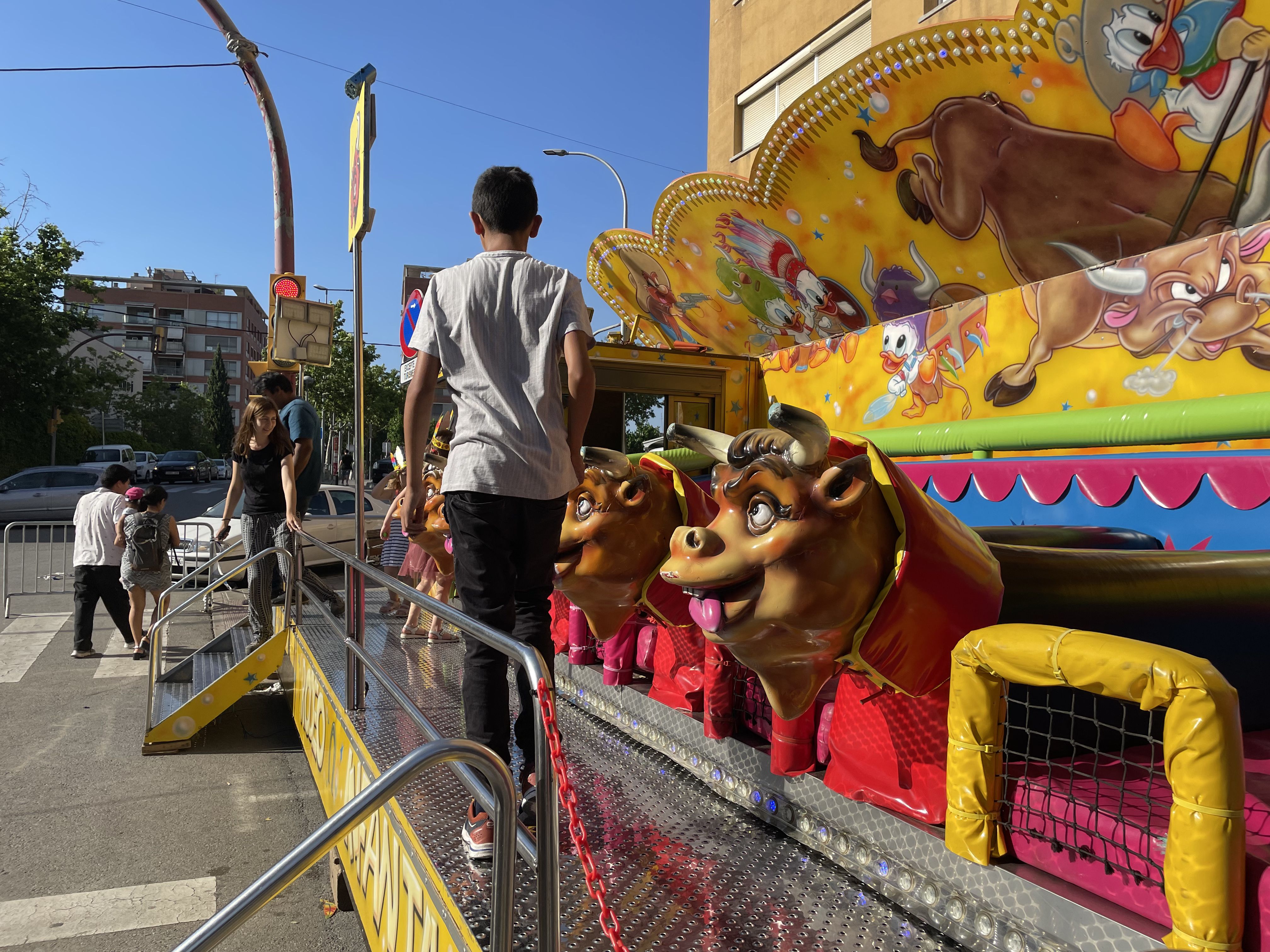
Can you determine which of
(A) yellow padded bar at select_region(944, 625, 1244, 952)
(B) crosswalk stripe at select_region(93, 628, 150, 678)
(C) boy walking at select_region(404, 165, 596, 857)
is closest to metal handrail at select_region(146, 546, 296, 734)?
(B) crosswalk stripe at select_region(93, 628, 150, 678)

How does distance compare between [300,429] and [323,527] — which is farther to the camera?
[323,527]

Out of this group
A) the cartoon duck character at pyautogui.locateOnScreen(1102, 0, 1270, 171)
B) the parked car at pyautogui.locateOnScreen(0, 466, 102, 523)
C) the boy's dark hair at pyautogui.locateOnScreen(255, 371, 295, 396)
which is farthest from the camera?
the parked car at pyautogui.locateOnScreen(0, 466, 102, 523)

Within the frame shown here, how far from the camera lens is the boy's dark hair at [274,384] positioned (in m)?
5.13

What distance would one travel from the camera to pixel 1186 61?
3.82 m

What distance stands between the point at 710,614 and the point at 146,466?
1628 inches

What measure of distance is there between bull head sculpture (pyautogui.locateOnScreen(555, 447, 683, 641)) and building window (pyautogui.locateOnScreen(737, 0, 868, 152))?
26.1 feet

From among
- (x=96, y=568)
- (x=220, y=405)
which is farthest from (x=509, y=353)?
(x=220, y=405)

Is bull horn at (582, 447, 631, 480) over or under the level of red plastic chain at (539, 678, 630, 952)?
over

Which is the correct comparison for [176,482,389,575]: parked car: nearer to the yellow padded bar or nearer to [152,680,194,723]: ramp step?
[152,680,194,723]: ramp step

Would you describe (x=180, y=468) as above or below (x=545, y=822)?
above

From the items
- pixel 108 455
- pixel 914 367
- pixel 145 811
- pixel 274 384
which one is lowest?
pixel 145 811

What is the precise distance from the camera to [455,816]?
7.72ft

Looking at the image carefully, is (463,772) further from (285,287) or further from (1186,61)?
(285,287)

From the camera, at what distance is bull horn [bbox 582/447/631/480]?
2.81 meters
